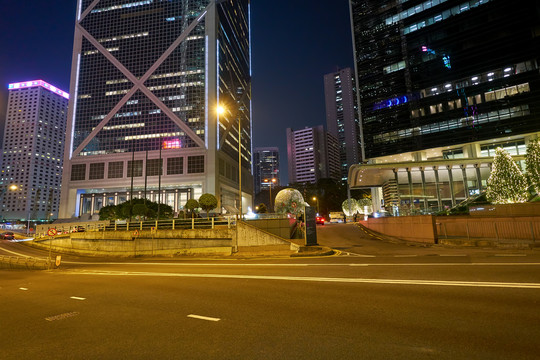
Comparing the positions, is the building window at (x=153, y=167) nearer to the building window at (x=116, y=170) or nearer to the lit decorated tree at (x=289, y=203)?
the building window at (x=116, y=170)

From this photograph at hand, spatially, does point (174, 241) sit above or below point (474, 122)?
below

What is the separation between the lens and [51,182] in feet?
589

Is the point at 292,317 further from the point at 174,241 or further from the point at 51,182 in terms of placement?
the point at 51,182

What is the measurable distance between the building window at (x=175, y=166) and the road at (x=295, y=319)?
260 ft

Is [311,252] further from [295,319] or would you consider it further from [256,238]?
[295,319]

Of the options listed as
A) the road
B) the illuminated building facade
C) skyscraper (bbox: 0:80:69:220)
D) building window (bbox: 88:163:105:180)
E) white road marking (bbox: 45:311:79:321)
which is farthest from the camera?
skyscraper (bbox: 0:80:69:220)

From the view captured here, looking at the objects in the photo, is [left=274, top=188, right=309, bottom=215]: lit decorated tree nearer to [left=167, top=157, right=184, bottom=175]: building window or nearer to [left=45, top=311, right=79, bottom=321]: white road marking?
[left=45, top=311, right=79, bottom=321]: white road marking

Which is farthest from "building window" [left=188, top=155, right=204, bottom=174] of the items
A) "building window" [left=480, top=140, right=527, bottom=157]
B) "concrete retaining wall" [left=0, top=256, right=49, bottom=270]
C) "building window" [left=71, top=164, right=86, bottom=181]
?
"building window" [left=480, top=140, right=527, bottom=157]

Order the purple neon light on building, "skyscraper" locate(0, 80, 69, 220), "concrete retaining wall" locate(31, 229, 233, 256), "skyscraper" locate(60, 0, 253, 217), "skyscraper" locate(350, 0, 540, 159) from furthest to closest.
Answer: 1. the purple neon light on building
2. "skyscraper" locate(0, 80, 69, 220)
3. "skyscraper" locate(60, 0, 253, 217)
4. "skyscraper" locate(350, 0, 540, 159)
5. "concrete retaining wall" locate(31, 229, 233, 256)

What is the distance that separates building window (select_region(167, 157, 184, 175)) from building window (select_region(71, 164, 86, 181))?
2698 centimetres

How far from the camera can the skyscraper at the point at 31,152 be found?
161375 mm

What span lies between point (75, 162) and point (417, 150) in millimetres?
95862

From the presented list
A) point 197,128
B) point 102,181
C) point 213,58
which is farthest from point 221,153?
point 102,181

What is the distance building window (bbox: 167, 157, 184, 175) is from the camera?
86.6 metres
